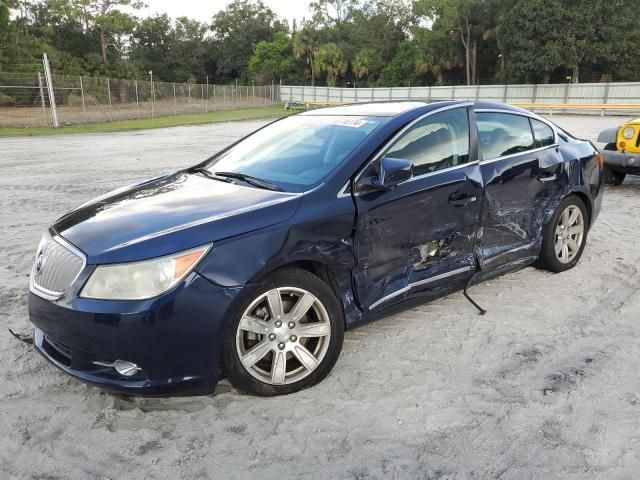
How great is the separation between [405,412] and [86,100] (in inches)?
1123

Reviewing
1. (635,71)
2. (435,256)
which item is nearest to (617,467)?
(435,256)

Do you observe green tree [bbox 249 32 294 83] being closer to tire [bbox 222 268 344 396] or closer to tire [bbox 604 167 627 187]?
tire [bbox 604 167 627 187]

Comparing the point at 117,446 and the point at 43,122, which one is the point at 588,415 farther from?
the point at 43,122

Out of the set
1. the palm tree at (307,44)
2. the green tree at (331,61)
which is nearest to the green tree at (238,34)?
the palm tree at (307,44)

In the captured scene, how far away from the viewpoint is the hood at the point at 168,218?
2867 mm

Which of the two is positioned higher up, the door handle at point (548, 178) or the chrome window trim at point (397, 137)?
the chrome window trim at point (397, 137)

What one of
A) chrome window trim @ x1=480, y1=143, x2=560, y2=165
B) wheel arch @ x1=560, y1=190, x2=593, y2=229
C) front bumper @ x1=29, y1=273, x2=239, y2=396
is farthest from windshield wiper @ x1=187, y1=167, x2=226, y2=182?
wheel arch @ x1=560, y1=190, x2=593, y2=229

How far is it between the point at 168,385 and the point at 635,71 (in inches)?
2025

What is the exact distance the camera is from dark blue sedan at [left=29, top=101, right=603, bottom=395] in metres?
2.81

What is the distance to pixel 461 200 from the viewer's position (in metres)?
4.04

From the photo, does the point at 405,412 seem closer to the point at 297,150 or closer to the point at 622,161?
the point at 297,150

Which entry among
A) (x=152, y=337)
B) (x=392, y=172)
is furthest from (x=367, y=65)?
(x=152, y=337)

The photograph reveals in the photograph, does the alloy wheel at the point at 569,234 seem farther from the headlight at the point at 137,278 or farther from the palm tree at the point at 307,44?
the palm tree at the point at 307,44

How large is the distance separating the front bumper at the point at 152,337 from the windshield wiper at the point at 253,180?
2.95 ft
